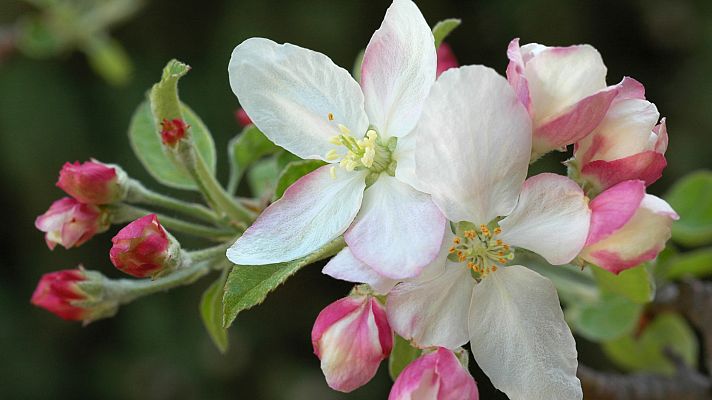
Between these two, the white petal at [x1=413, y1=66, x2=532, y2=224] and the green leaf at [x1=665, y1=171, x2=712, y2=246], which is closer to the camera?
the white petal at [x1=413, y1=66, x2=532, y2=224]

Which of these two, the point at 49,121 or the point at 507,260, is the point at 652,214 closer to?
the point at 507,260

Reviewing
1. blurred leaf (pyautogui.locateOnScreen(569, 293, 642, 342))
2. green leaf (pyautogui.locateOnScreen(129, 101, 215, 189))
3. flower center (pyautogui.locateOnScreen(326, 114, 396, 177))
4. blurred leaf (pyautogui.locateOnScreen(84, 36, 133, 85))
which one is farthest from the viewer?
blurred leaf (pyautogui.locateOnScreen(84, 36, 133, 85))

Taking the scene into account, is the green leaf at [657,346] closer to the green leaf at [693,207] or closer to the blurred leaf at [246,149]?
the green leaf at [693,207]

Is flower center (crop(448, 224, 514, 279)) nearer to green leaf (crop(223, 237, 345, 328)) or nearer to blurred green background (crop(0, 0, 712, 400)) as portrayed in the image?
green leaf (crop(223, 237, 345, 328))

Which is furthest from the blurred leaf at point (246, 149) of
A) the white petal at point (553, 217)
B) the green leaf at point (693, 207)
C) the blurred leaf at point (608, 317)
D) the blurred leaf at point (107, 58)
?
the blurred leaf at point (107, 58)

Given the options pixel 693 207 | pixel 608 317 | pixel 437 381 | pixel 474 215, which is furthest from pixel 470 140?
pixel 693 207

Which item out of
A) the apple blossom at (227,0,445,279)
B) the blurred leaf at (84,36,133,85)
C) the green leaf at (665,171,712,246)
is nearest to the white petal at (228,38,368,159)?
the apple blossom at (227,0,445,279)

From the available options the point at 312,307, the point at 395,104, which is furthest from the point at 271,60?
the point at 312,307

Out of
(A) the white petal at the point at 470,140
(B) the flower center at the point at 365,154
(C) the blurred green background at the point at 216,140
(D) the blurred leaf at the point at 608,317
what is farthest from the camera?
(C) the blurred green background at the point at 216,140
